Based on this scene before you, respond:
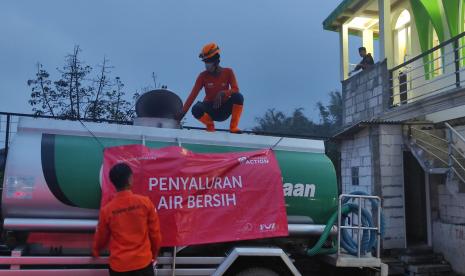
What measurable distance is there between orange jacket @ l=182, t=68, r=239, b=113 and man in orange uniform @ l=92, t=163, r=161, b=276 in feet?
6.85

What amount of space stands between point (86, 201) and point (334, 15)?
10862 millimetres

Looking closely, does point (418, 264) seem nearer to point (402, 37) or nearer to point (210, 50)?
point (210, 50)

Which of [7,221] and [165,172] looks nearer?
[7,221]

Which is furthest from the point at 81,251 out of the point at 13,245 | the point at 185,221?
the point at 185,221

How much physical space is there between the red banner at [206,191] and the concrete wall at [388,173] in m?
5.12

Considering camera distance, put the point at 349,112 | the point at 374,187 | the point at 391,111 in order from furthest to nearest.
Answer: the point at 349,112
the point at 391,111
the point at 374,187

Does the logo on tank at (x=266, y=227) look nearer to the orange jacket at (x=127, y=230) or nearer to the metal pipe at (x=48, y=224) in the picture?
the orange jacket at (x=127, y=230)

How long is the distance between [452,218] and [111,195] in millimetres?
7055

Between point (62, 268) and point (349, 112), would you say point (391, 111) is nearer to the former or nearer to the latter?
point (349, 112)

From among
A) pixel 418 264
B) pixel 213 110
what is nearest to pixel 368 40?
pixel 418 264

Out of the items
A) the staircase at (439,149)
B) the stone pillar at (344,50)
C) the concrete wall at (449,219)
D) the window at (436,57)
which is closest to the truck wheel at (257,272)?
the staircase at (439,149)

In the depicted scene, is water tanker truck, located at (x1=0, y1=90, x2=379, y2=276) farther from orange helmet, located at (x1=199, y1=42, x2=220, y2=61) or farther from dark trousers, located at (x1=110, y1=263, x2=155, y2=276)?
orange helmet, located at (x1=199, y1=42, x2=220, y2=61)

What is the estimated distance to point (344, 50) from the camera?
536 inches

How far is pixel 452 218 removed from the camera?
882cm
